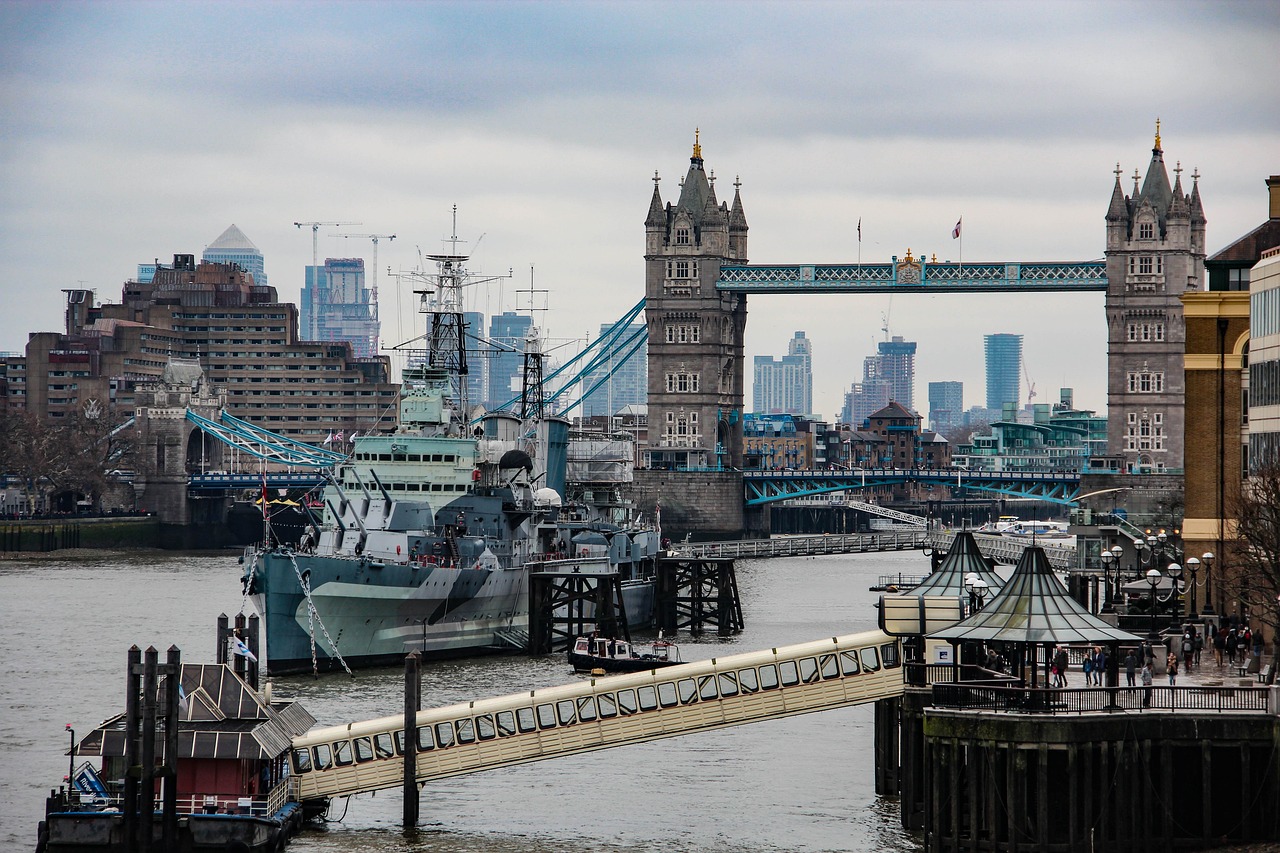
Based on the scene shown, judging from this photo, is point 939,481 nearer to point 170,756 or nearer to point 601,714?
point 601,714

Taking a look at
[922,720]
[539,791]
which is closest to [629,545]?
[539,791]

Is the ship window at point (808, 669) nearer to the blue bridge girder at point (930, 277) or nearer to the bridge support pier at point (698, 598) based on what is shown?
the bridge support pier at point (698, 598)

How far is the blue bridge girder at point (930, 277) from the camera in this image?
137 meters

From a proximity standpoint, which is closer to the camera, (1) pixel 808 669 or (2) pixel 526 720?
(1) pixel 808 669

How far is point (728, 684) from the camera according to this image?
35469 millimetres

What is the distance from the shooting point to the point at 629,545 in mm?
73938

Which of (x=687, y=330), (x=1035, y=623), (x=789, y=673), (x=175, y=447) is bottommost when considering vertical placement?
(x=789, y=673)

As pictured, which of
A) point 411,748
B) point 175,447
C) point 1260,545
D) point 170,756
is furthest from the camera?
point 175,447

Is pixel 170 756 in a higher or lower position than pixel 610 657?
higher

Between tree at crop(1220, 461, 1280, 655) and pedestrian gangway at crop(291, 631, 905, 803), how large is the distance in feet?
27.7

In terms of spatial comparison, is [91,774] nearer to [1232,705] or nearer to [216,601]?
[1232,705]

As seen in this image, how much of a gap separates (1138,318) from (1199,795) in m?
114

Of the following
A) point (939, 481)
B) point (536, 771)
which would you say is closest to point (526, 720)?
point (536, 771)

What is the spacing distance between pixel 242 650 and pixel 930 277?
10218 centimetres
